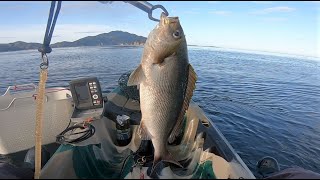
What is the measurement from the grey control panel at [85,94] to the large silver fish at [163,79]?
2131mm

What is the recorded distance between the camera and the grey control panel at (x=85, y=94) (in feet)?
19.2

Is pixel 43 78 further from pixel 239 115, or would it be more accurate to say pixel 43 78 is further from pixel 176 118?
pixel 239 115

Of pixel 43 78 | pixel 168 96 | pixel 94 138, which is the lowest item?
pixel 94 138

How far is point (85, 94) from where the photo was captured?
5.91 m

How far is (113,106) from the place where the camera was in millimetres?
6586

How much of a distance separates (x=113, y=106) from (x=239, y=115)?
8.83 meters

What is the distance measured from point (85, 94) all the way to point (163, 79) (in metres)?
2.61

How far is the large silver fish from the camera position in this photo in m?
3.85

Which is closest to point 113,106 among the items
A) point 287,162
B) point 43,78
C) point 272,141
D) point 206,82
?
point 43,78

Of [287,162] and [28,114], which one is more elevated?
[28,114]

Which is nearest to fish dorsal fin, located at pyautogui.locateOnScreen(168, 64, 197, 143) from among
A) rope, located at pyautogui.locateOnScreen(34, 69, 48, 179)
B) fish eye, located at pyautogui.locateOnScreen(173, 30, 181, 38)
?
fish eye, located at pyautogui.locateOnScreen(173, 30, 181, 38)

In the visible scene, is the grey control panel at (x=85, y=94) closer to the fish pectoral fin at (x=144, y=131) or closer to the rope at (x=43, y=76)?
the rope at (x=43, y=76)

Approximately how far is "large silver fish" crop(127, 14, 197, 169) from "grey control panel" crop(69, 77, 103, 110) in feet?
6.99

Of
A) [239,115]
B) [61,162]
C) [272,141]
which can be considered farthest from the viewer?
[239,115]
